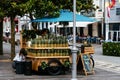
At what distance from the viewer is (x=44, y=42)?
1833cm

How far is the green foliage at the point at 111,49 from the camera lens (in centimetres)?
3064

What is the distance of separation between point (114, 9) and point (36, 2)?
3990 centimetres

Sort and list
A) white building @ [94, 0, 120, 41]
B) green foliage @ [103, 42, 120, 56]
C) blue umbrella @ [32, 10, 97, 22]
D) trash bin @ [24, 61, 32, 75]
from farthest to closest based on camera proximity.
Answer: white building @ [94, 0, 120, 41] → green foliage @ [103, 42, 120, 56] → blue umbrella @ [32, 10, 97, 22] → trash bin @ [24, 61, 32, 75]

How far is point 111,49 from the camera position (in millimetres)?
31359

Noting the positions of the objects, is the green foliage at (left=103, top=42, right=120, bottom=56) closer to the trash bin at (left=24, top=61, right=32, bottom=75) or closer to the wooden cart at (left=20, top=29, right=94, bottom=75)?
the wooden cart at (left=20, top=29, right=94, bottom=75)

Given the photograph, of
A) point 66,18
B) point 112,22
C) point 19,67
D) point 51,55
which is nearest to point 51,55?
point 51,55

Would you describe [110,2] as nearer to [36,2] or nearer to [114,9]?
[114,9]

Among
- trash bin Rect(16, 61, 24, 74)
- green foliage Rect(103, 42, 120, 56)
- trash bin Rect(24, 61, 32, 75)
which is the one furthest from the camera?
green foliage Rect(103, 42, 120, 56)

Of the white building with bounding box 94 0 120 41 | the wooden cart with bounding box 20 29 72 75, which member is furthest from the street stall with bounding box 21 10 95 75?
the white building with bounding box 94 0 120 41

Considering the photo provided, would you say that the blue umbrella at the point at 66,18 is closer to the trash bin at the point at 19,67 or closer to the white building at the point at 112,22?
the trash bin at the point at 19,67

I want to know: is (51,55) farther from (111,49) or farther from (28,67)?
(111,49)

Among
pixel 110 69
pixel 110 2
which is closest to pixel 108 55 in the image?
pixel 110 69

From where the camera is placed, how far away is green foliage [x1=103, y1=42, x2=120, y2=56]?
1206 inches

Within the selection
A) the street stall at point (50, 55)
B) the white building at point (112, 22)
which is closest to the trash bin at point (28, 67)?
the street stall at point (50, 55)
